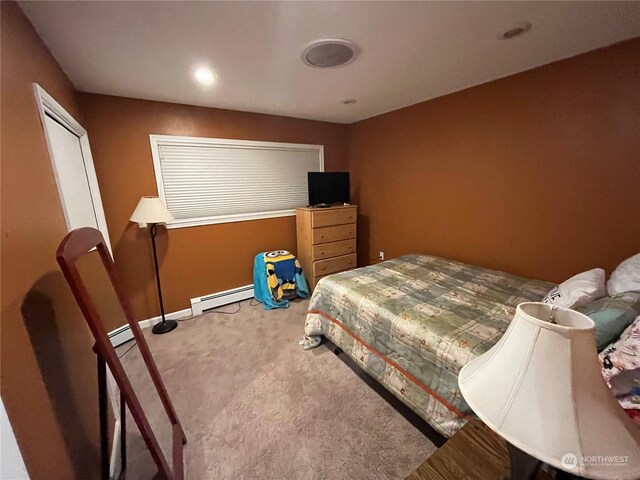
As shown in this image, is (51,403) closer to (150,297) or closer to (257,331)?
(257,331)

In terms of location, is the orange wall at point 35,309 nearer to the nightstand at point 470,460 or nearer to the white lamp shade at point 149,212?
the white lamp shade at point 149,212

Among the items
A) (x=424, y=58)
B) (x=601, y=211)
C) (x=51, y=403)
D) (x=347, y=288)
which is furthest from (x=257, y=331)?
(x=601, y=211)

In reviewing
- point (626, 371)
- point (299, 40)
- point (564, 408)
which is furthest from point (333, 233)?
point (564, 408)

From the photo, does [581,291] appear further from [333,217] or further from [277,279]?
[277,279]

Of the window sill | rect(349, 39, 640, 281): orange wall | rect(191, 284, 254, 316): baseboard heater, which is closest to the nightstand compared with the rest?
rect(349, 39, 640, 281): orange wall

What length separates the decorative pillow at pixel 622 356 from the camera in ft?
2.68

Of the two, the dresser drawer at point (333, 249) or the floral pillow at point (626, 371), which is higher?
the floral pillow at point (626, 371)

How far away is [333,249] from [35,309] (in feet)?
9.24

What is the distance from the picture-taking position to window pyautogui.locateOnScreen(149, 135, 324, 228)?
9.14 feet

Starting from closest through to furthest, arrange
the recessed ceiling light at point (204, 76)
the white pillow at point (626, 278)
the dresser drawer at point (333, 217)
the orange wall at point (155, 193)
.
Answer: the white pillow at point (626, 278), the recessed ceiling light at point (204, 76), the orange wall at point (155, 193), the dresser drawer at point (333, 217)

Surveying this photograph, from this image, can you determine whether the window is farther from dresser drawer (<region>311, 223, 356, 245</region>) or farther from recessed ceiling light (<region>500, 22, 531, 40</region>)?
recessed ceiling light (<region>500, 22, 531, 40</region>)

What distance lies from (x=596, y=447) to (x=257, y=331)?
8.22 ft
